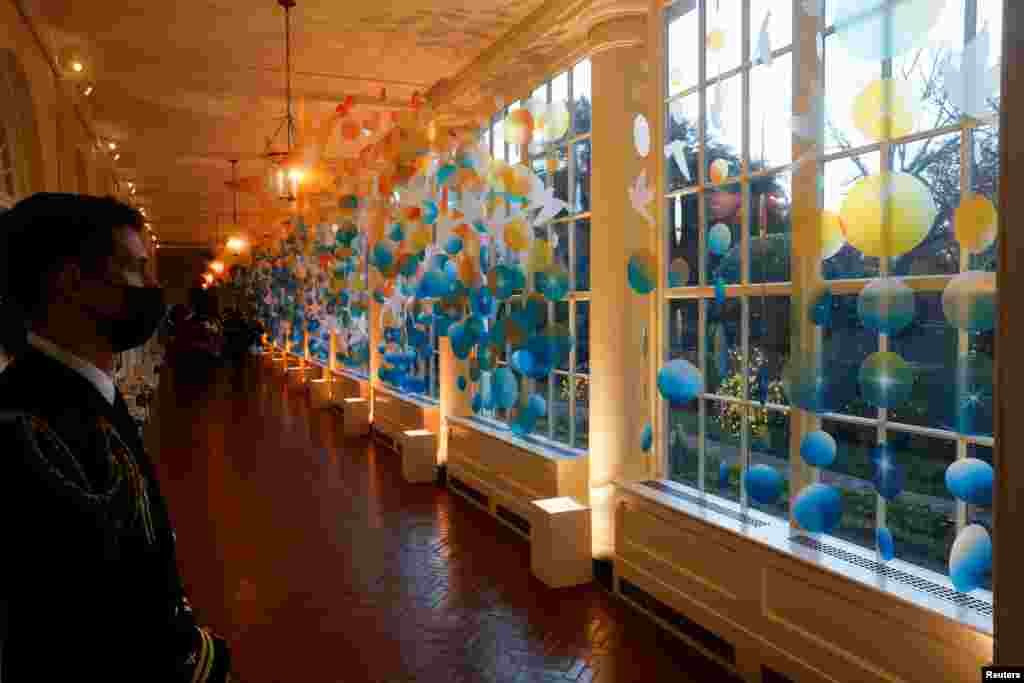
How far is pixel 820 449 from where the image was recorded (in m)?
2.56

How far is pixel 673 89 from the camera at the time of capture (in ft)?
12.5

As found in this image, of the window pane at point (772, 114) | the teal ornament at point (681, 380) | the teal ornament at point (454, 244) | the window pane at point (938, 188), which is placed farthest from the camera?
the teal ornament at point (454, 244)

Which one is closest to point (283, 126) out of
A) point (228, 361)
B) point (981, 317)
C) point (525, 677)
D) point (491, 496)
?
point (491, 496)

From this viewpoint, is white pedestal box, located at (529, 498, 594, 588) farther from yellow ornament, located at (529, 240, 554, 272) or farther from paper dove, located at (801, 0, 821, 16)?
paper dove, located at (801, 0, 821, 16)

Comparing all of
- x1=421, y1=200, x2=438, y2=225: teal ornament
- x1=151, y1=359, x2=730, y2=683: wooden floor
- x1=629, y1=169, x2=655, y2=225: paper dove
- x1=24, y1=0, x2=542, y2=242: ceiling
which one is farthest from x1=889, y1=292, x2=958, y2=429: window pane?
x1=421, y1=200, x2=438, y2=225: teal ornament

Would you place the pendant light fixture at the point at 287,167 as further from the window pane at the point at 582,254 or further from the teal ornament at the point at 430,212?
the window pane at the point at 582,254

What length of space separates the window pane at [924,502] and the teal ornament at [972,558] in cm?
32

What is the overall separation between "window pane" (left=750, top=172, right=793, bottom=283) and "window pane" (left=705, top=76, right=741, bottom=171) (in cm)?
17

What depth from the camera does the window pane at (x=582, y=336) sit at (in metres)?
4.74

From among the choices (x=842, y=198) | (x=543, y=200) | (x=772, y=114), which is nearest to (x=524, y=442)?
(x=543, y=200)

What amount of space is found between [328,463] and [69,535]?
655 cm

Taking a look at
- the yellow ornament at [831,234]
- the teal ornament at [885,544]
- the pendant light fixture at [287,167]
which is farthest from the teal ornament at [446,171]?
the teal ornament at [885,544]

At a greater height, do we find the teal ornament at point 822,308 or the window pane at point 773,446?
the teal ornament at point 822,308

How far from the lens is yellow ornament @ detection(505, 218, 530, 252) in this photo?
432 centimetres
